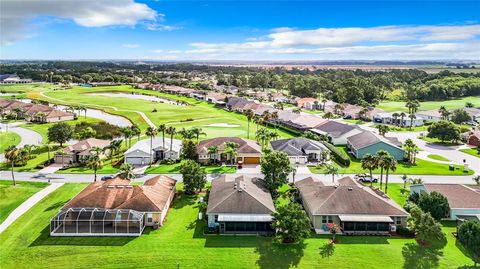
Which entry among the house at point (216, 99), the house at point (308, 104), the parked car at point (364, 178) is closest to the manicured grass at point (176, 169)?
the parked car at point (364, 178)

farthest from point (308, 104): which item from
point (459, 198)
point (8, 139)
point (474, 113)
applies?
point (459, 198)

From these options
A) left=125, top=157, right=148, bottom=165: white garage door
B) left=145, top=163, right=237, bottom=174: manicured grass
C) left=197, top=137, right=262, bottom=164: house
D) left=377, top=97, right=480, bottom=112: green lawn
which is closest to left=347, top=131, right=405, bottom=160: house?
left=197, top=137, right=262, bottom=164: house

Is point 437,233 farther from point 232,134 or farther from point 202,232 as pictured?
point 232,134

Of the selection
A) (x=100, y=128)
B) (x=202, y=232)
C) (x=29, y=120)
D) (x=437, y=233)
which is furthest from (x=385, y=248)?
(x=29, y=120)

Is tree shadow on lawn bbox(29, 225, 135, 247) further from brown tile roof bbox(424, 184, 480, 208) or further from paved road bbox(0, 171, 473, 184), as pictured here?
brown tile roof bbox(424, 184, 480, 208)

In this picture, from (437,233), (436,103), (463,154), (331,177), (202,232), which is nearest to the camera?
(437,233)
